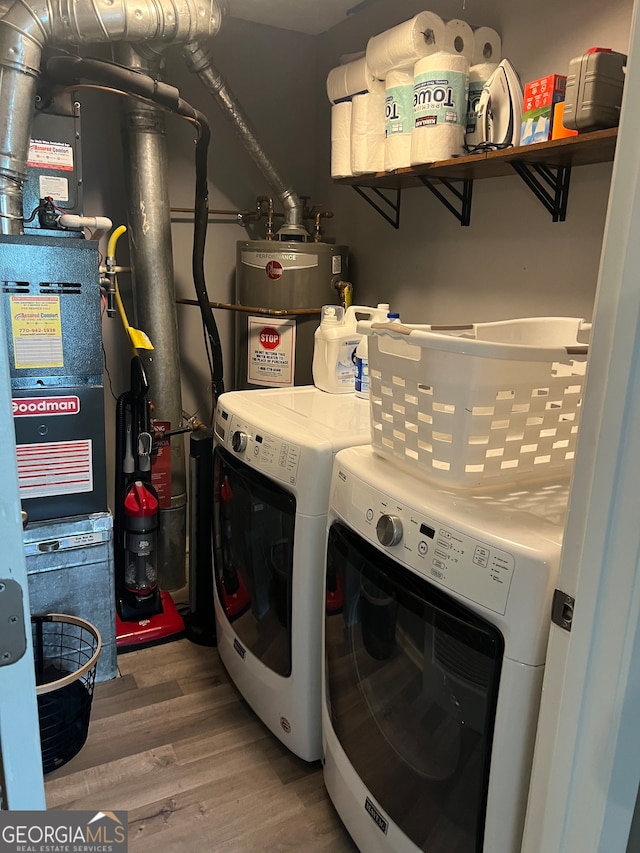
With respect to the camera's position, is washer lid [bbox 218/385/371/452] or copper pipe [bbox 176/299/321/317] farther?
copper pipe [bbox 176/299/321/317]

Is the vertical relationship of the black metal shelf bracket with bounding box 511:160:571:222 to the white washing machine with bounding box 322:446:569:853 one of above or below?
above

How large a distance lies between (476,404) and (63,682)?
4.04 ft

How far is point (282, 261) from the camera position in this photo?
2484 millimetres

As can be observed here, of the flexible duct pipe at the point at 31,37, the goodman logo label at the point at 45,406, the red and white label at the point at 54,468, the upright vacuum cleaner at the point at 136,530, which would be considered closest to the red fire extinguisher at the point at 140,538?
the upright vacuum cleaner at the point at 136,530

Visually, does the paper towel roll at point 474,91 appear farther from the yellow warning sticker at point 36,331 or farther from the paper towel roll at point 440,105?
the yellow warning sticker at point 36,331

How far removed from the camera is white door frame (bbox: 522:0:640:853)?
0.72 meters

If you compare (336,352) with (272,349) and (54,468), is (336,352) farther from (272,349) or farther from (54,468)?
(54,468)

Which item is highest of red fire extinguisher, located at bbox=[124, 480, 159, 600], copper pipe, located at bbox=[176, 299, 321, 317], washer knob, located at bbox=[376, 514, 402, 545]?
copper pipe, located at bbox=[176, 299, 321, 317]

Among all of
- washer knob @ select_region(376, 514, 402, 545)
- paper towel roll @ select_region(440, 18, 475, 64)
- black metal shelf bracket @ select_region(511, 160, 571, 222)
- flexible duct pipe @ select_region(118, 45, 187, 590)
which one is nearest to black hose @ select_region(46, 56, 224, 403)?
flexible duct pipe @ select_region(118, 45, 187, 590)

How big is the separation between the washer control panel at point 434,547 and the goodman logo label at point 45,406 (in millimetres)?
969

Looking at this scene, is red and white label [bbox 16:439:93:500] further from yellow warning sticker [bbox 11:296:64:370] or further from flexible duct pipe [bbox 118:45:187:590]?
flexible duct pipe [bbox 118:45:187:590]

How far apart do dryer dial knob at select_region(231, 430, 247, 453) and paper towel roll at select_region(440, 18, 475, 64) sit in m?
1.32

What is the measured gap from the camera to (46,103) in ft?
6.34

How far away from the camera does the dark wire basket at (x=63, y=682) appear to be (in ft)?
5.49
